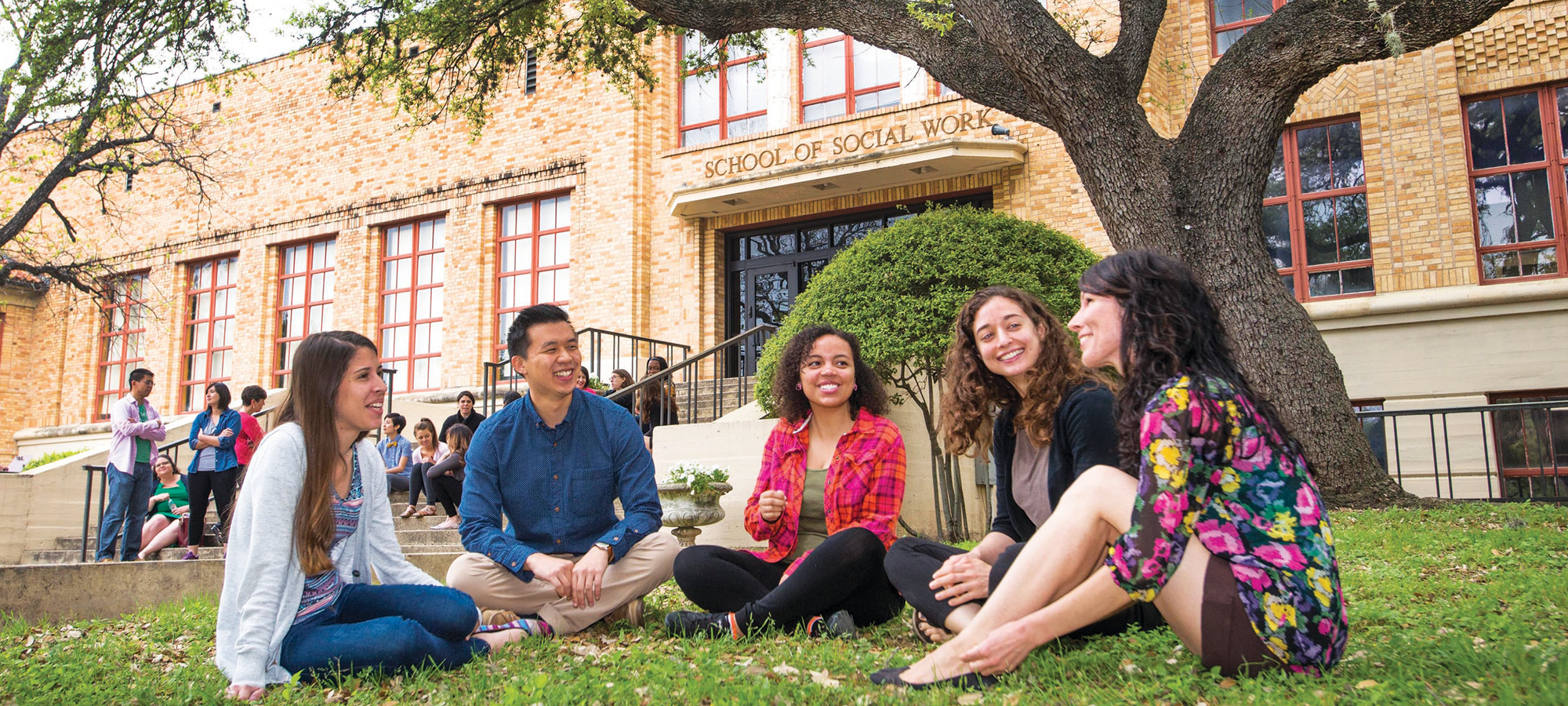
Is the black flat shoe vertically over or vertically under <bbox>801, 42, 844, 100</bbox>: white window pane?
under

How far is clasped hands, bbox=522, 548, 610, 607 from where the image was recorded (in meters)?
3.97

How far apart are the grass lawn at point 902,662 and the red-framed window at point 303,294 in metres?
14.0

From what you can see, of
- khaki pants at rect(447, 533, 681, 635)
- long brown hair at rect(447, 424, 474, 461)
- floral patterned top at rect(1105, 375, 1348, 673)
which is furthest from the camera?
long brown hair at rect(447, 424, 474, 461)

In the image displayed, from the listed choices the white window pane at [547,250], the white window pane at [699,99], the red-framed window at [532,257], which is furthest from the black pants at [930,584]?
the white window pane at [547,250]

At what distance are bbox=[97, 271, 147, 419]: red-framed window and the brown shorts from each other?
73.4 ft

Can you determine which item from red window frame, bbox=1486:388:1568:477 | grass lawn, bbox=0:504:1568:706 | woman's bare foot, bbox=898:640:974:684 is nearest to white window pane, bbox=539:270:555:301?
grass lawn, bbox=0:504:1568:706

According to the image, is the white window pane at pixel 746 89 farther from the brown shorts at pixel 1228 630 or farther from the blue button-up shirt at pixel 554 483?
the brown shorts at pixel 1228 630

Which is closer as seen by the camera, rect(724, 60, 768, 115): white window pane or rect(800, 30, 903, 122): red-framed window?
rect(800, 30, 903, 122): red-framed window

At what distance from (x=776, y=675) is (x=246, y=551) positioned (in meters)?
1.79

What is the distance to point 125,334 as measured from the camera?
66.9 ft

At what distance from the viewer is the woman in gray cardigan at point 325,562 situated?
3.25 meters

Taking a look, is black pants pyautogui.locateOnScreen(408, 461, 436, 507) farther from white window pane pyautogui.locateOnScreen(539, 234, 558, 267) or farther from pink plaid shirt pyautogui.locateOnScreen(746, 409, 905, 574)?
white window pane pyautogui.locateOnScreen(539, 234, 558, 267)

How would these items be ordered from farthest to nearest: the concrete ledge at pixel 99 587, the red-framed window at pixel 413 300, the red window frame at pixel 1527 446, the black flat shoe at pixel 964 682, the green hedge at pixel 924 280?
the red-framed window at pixel 413 300, the red window frame at pixel 1527 446, the green hedge at pixel 924 280, the concrete ledge at pixel 99 587, the black flat shoe at pixel 964 682

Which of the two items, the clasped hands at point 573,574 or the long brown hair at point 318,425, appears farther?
the clasped hands at point 573,574
